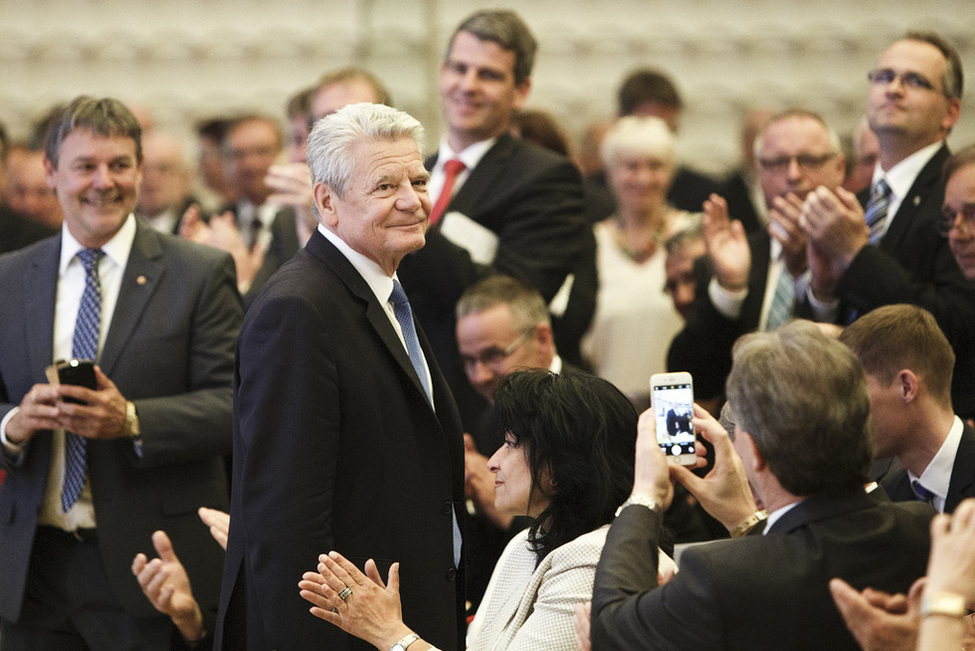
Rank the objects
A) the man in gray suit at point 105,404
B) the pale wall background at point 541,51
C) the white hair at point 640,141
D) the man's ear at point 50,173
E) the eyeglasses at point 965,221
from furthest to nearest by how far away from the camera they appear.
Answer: the pale wall background at point 541,51 → the white hair at point 640,141 → the man's ear at point 50,173 → the eyeglasses at point 965,221 → the man in gray suit at point 105,404

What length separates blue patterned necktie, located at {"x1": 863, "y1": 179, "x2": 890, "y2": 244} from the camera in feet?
12.8

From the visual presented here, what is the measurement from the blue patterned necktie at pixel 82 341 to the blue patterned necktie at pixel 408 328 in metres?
1.08

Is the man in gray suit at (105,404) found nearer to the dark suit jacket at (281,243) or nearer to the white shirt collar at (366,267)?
the dark suit jacket at (281,243)

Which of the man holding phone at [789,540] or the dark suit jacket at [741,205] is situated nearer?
the man holding phone at [789,540]

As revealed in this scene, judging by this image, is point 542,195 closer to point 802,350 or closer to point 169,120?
point 802,350

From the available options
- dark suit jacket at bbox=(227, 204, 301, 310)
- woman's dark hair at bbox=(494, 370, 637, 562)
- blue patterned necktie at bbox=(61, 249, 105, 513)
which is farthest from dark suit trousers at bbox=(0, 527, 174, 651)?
woman's dark hair at bbox=(494, 370, 637, 562)

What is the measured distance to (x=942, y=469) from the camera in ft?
9.11

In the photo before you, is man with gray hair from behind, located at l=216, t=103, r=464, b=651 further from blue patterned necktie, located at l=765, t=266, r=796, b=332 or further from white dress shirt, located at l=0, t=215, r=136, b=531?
blue patterned necktie, located at l=765, t=266, r=796, b=332

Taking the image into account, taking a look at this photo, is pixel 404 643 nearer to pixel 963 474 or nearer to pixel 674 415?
pixel 674 415

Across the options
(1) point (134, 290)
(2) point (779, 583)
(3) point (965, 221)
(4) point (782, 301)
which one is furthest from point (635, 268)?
(2) point (779, 583)

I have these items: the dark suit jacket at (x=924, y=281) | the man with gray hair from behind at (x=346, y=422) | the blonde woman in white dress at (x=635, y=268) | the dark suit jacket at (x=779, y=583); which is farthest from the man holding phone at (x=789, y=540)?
the blonde woman in white dress at (x=635, y=268)

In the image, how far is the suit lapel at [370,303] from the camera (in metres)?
2.60

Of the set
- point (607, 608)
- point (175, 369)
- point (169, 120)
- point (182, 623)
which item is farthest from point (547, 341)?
point (169, 120)

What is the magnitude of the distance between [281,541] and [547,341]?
5.09 ft
